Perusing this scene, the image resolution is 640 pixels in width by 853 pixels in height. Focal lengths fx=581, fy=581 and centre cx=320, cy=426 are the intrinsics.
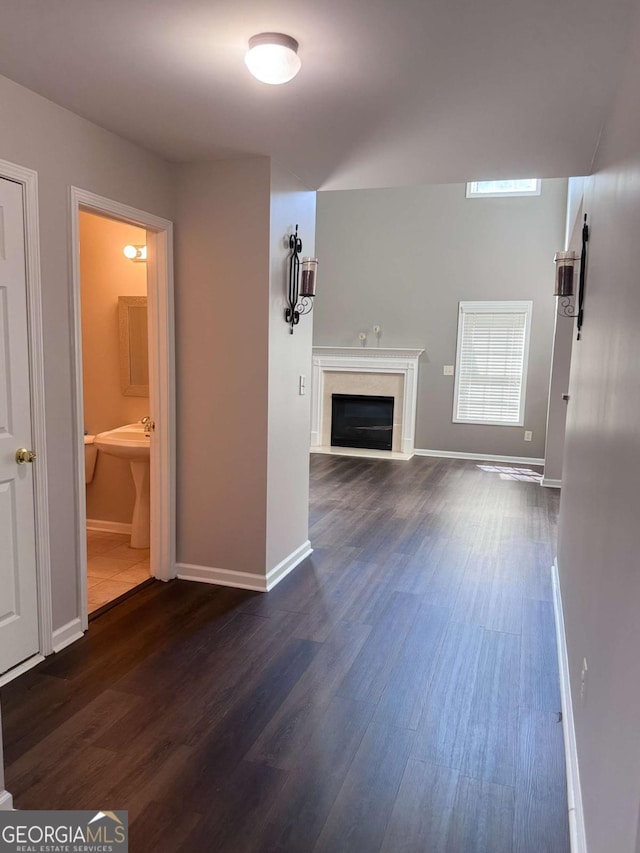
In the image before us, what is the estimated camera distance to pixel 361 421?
848 centimetres

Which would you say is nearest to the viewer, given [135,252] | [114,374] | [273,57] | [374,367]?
[273,57]

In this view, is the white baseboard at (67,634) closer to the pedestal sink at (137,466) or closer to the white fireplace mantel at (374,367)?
the pedestal sink at (137,466)

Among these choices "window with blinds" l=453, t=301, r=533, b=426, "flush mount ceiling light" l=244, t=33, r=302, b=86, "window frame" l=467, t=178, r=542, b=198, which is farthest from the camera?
"window with blinds" l=453, t=301, r=533, b=426

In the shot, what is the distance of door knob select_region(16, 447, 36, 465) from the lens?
2.47 meters

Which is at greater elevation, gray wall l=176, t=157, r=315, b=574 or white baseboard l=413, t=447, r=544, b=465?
gray wall l=176, t=157, r=315, b=574

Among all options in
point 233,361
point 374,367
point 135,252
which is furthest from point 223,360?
point 374,367

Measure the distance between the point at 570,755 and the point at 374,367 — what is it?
6.56 meters

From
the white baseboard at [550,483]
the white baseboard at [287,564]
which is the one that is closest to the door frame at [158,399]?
the white baseboard at [287,564]

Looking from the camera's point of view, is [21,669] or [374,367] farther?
[374,367]

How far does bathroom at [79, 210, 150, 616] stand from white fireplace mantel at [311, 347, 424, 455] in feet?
12.7

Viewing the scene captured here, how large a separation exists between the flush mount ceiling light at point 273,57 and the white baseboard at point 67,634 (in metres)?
2.52

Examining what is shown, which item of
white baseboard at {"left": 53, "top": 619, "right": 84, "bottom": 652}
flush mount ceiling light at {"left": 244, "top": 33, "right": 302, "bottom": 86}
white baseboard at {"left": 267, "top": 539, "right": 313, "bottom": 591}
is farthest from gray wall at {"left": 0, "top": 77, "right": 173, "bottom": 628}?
white baseboard at {"left": 267, "top": 539, "right": 313, "bottom": 591}

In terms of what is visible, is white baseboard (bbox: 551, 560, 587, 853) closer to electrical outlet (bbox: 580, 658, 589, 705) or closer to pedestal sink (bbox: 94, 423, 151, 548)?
electrical outlet (bbox: 580, 658, 589, 705)

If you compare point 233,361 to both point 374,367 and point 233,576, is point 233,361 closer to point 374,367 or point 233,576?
point 233,576
